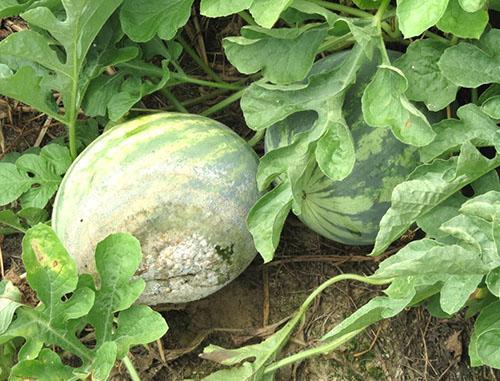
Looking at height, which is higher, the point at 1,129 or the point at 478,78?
the point at 478,78

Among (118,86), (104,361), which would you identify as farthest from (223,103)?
(104,361)

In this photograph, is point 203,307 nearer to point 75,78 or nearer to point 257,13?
point 75,78

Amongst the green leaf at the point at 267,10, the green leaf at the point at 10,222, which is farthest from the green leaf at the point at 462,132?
the green leaf at the point at 10,222

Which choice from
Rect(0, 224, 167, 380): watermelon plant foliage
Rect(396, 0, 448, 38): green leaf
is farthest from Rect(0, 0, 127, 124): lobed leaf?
Rect(396, 0, 448, 38): green leaf

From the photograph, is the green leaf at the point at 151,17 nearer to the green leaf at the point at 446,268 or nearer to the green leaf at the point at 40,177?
the green leaf at the point at 40,177

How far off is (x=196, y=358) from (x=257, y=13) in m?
0.96

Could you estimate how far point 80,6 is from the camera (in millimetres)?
1730

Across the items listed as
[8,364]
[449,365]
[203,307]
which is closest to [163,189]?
[203,307]

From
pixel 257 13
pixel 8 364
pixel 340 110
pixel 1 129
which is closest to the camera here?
pixel 257 13

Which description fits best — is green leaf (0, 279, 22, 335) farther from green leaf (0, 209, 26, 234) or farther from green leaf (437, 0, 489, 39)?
green leaf (437, 0, 489, 39)

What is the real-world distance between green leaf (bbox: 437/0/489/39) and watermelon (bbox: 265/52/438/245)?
247 millimetres

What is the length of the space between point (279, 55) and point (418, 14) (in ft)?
1.26

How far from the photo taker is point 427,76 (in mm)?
1795

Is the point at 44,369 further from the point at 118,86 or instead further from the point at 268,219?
the point at 118,86
